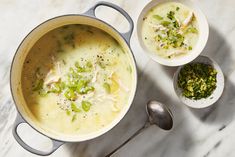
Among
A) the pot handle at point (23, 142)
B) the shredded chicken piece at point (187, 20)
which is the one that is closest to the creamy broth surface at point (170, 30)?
Result: the shredded chicken piece at point (187, 20)

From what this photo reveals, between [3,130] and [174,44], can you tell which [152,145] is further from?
[3,130]

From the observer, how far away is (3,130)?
5.38 feet

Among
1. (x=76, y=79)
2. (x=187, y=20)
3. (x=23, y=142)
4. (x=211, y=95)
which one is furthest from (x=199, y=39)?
(x=23, y=142)

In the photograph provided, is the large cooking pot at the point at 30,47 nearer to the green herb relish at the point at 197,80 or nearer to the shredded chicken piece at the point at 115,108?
the shredded chicken piece at the point at 115,108

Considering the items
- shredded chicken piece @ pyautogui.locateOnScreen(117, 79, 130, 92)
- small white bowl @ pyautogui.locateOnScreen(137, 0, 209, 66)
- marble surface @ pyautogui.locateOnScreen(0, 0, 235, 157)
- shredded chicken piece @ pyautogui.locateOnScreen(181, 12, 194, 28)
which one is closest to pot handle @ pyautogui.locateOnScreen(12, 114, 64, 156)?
marble surface @ pyautogui.locateOnScreen(0, 0, 235, 157)

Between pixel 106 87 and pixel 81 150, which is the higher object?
pixel 106 87

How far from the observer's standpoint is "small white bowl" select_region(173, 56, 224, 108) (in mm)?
1608

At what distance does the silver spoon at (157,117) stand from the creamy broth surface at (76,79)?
108mm

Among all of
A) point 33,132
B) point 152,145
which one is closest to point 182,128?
point 152,145

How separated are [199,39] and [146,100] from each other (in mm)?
253

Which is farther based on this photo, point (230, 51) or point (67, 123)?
point (230, 51)

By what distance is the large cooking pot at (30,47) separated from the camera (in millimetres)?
1489

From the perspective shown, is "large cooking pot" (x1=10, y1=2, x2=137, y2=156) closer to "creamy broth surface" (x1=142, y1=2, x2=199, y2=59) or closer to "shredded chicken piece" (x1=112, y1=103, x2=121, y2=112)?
"shredded chicken piece" (x1=112, y1=103, x2=121, y2=112)

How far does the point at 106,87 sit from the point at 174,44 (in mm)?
262
